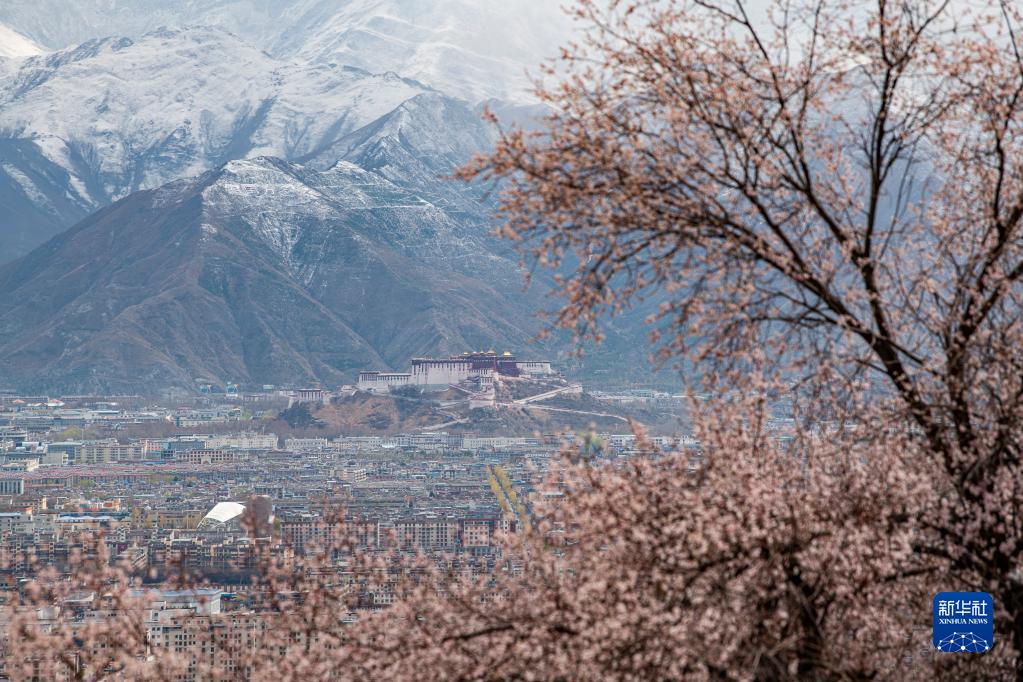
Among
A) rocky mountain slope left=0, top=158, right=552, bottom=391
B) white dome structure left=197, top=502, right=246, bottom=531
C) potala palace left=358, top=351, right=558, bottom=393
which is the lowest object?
white dome structure left=197, top=502, right=246, bottom=531

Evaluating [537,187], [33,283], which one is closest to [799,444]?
[537,187]

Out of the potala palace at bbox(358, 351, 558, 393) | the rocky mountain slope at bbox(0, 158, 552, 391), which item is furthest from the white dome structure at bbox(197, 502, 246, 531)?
the rocky mountain slope at bbox(0, 158, 552, 391)

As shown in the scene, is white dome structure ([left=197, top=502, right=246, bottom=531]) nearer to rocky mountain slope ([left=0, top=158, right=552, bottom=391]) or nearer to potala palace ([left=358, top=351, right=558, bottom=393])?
potala palace ([left=358, top=351, right=558, bottom=393])

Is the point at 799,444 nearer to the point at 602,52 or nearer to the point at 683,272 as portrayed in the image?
the point at 683,272

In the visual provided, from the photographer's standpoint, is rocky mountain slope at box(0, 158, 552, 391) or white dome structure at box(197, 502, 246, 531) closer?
white dome structure at box(197, 502, 246, 531)

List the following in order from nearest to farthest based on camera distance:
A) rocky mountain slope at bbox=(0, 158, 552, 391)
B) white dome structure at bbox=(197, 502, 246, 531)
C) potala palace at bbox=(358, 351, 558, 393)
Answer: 1. white dome structure at bbox=(197, 502, 246, 531)
2. potala palace at bbox=(358, 351, 558, 393)
3. rocky mountain slope at bbox=(0, 158, 552, 391)

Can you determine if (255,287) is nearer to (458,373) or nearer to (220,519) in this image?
(458,373)

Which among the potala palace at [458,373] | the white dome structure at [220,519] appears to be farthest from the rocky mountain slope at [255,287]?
the white dome structure at [220,519]

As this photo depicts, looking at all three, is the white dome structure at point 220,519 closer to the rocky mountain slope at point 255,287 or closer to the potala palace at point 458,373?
the potala palace at point 458,373
